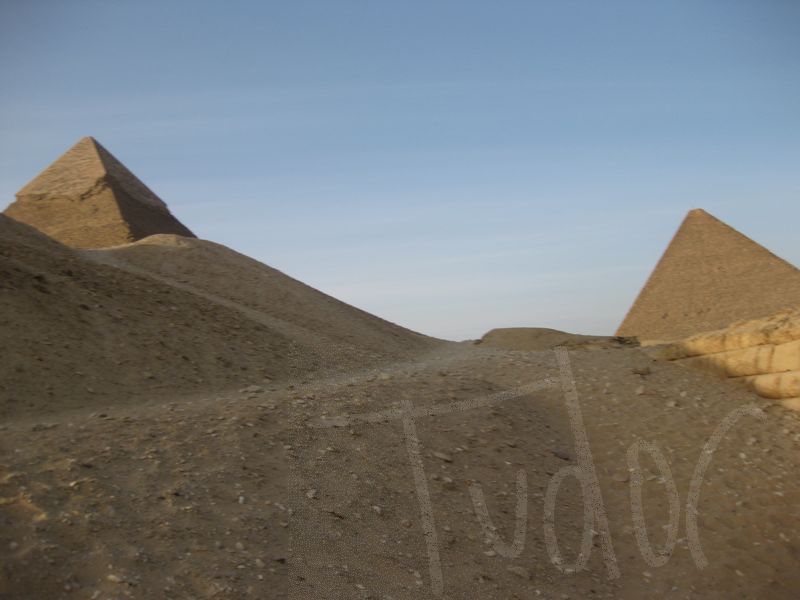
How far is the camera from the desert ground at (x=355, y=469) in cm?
473

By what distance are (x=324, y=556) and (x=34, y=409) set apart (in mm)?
3615

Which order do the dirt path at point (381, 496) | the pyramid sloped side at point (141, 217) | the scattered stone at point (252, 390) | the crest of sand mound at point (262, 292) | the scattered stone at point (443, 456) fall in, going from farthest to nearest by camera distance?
the pyramid sloped side at point (141, 217)
the crest of sand mound at point (262, 292)
the scattered stone at point (252, 390)
the scattered stone at point (443, 456)
the dirt path at point (381, 496)

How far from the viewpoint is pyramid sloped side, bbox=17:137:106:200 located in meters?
21.5

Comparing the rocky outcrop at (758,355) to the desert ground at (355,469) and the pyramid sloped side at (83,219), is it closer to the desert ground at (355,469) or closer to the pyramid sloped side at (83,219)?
the desert ground at (355,469)

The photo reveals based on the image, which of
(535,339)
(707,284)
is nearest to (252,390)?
(535,339)

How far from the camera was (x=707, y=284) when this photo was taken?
22.2m

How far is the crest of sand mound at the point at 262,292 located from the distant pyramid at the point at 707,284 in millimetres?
7705

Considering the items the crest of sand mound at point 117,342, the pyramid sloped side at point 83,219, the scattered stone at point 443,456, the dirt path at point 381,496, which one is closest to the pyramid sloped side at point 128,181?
the pyramid sloped side at point 83,219

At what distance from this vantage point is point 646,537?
6.41 metres

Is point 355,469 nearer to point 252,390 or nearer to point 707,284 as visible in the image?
point 252,390

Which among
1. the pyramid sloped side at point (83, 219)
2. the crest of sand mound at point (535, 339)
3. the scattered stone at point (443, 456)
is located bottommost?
the scattered stone at point (443, 456)

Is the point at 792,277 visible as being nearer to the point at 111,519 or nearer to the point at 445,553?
the point at 445,553

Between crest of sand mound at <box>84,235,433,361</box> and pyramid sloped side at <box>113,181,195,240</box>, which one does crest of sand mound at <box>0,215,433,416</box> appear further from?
pyramid sloped side at <box>113,181,195,240</box>

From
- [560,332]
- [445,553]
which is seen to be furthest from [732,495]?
[560,332]
